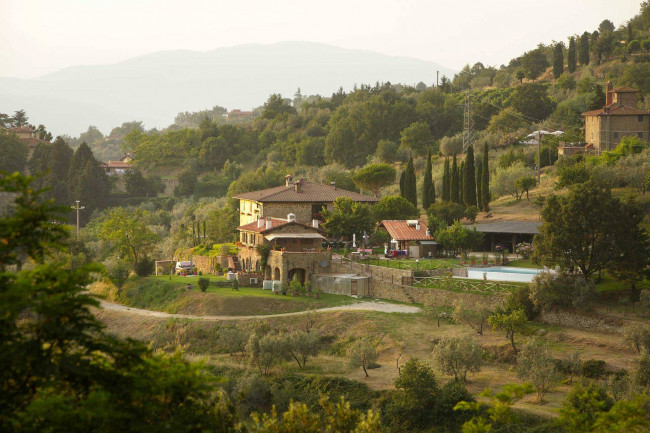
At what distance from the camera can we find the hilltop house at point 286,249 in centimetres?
4725

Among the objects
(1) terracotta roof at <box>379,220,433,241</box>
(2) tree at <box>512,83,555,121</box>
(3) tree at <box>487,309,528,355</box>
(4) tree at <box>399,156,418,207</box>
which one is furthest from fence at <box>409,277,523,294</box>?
(2) tree at <box>512,83,555,121</box>

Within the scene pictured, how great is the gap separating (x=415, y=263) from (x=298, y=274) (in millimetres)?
6830

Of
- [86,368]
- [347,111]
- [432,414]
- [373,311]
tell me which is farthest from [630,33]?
[86,368]

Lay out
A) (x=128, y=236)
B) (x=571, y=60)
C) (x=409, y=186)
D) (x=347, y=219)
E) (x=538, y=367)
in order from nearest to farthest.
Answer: (x=538, y=367) < (x=347, y=219) < (x=128, y=236) < (x=409, y=186) < (x=571, y=60)

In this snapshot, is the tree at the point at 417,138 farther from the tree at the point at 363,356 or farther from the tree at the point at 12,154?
the tree at the point at 363,356

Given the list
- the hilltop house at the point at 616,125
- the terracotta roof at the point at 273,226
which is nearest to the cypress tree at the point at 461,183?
the terracotta roof at the point at 273,226

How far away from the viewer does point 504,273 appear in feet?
139

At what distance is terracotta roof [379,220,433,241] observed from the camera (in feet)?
165

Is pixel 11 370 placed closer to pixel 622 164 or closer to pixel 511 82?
pixel 622 164

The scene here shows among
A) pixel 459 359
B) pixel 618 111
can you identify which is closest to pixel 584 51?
pixel 618 111

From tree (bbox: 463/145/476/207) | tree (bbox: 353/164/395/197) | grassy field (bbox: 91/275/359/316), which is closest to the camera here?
grassy field (bbox: 91/275/359/316)

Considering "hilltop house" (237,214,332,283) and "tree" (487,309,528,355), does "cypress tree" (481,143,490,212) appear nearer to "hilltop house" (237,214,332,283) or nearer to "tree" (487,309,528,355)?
"hilltop house" (237,214,332,283)

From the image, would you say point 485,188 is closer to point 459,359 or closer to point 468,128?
point 468,128

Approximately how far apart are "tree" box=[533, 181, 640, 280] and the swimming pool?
241 centimetres
